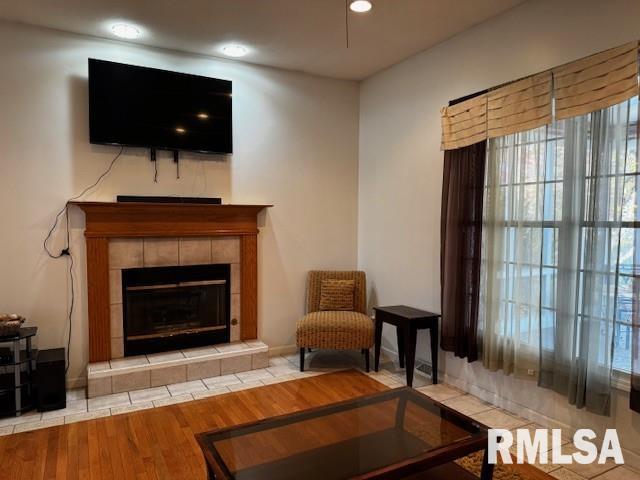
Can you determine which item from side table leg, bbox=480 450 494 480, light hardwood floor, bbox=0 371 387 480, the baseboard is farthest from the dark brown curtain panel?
the baseboard

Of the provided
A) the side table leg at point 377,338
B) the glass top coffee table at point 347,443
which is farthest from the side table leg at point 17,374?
the side table leg at point 377,338

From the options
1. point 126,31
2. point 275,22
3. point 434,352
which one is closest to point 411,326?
point 434,352

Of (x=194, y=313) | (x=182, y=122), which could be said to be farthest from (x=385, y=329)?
(x=182, y=122)

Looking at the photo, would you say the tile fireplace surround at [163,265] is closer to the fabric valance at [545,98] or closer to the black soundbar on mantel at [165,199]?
the black soundbar on mantel at [165,199]

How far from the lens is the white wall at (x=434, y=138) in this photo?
2.59 metres

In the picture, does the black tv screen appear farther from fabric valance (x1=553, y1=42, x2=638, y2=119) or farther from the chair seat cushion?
fabric valance (x1=553, y1=42, x2=638, y2=119)

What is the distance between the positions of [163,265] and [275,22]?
2.16m

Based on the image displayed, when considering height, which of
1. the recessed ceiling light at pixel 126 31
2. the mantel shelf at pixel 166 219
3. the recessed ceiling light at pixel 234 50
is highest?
the recessed ceiling light at pixel 234 50

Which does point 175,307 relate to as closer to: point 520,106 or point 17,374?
point 17,374

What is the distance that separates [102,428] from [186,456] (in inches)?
27.9

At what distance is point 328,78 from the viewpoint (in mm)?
4535

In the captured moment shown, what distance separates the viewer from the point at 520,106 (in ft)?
9.39

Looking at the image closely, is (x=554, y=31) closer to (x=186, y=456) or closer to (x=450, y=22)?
(x=450, y=22)

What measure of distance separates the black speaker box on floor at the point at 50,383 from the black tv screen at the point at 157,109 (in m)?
1.66
